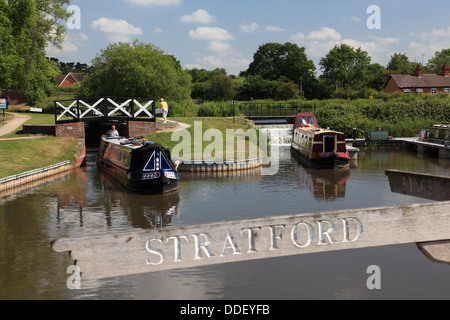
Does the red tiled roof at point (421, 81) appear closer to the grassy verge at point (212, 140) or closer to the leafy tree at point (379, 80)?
the leafy tree at point (379, 80)

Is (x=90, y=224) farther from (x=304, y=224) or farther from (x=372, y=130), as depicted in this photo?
(x=372, y=130)

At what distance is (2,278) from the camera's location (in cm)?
1052

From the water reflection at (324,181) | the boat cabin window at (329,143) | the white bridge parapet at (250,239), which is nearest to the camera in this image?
the white bridge parapet at (250,239)

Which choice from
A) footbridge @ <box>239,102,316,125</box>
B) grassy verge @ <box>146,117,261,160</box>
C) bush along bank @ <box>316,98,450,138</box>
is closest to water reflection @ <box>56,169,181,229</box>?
grassy verge @ <box>146,117,261,160</box>

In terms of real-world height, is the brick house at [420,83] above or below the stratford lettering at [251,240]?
above

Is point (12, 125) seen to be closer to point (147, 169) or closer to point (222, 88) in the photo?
point (147, 169)

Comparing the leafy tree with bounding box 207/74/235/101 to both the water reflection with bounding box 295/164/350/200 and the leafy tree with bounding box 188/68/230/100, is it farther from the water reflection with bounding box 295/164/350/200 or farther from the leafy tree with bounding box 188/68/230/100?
the water reflection with bounding box 295/164/350/200

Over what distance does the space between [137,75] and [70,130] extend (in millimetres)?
17454

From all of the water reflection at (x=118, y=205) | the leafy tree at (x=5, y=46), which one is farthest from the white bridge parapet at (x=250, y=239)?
the leafy tree at (x=5, y=46)

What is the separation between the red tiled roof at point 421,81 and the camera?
7638 cm

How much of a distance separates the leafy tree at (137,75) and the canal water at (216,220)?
20.2 meters

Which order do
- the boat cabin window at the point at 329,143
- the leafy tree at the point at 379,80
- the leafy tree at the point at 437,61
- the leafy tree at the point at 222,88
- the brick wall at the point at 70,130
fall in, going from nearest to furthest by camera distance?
1. the boat cabin window at the point at 329,143
2. the brick wall at the point at 70,130
3. the leafy tree at the point at 222,88
4. the leafy tree at the point at 379,80
5. the leafy tree at the point at 437,61

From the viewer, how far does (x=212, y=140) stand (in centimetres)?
3338

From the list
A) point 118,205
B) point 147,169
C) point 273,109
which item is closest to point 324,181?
point 147,169
